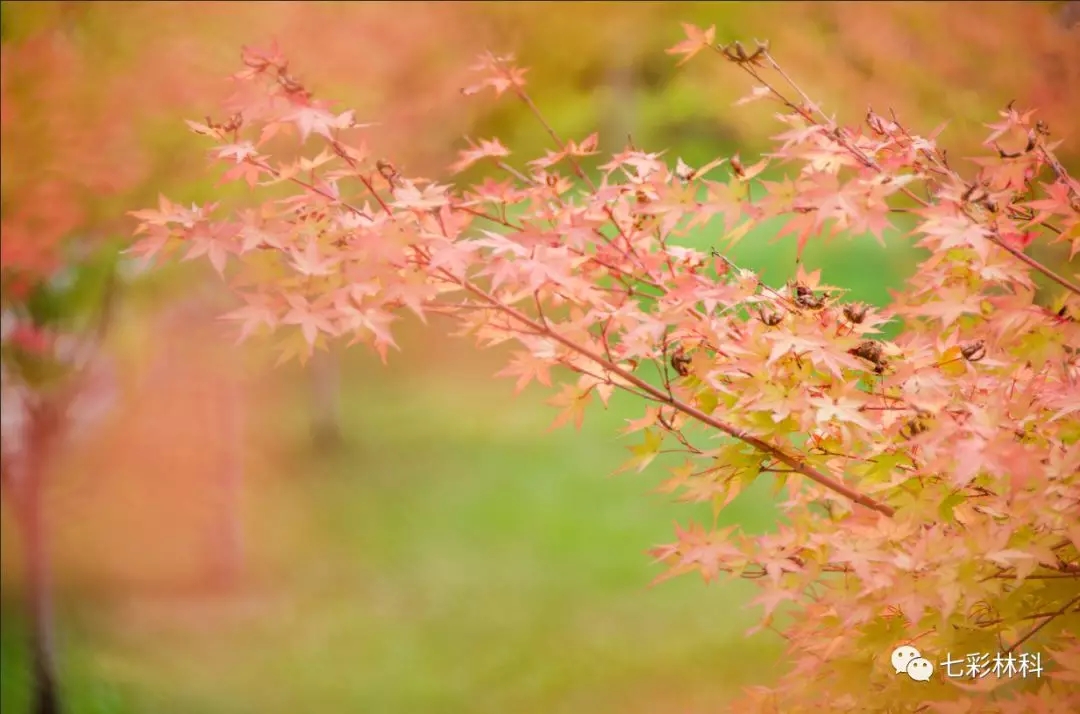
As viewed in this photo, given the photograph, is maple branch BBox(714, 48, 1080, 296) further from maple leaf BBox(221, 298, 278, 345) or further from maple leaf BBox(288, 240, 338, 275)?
maple leaf BBox(221, 298, 278, 345)

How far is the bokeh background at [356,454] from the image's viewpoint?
347cm

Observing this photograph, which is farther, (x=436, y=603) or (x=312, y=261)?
(x=436, y=603)

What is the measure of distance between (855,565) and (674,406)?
37 cm

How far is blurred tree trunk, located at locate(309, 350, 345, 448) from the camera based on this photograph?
20.3 ft

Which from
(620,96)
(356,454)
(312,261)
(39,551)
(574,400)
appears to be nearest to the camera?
(312,261)

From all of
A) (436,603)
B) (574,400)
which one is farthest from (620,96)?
(574,400)

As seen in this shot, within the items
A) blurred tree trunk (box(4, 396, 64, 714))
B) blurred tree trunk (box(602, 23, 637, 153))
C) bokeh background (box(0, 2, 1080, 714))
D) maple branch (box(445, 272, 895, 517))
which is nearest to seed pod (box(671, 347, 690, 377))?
maple branch (box(445, 272, 895, 517))

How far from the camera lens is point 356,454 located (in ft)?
19.9

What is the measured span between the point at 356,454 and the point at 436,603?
1603mm

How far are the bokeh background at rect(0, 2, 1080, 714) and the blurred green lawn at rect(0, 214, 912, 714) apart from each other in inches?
0.6

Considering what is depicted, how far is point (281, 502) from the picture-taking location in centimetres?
564

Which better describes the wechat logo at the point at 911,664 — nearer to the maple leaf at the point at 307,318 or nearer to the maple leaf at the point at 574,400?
the maple leaf at the point at 574,400

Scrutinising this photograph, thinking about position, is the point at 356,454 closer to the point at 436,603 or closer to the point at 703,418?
the point at 436,603

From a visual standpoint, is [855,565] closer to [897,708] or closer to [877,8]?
[897,708]
